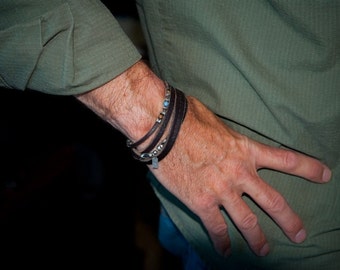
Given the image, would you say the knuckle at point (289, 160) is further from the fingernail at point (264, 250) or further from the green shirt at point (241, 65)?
the fingernail at point (264, 250)

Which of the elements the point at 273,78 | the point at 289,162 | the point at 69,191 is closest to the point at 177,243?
the point at 289,162

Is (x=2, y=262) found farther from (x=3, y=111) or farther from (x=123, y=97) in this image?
(x=123, y=97)

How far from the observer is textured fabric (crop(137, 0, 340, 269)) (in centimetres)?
50

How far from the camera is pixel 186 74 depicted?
0.58 m

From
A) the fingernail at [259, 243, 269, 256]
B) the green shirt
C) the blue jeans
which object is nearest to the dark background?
the blue jeans

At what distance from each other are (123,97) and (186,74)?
0.15 m

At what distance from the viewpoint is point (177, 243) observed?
2.68 feet

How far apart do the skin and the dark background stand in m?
1.05

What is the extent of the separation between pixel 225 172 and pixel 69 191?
1299 millimetres

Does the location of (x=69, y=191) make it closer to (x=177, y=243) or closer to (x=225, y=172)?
(x=177, y=243)

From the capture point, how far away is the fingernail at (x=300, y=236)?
23.0 inches

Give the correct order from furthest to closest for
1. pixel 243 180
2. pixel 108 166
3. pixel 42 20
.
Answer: pixel 108 166
pixel 243 180
pixel 42 20

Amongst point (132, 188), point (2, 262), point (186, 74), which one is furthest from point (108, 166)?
point (186, 74)

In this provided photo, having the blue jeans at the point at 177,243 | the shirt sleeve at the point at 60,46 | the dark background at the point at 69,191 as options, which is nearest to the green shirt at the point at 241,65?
the shirt sleeve at the point at 60,46
